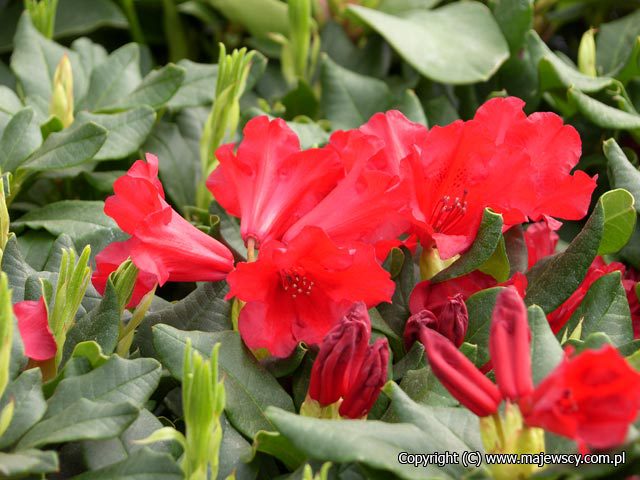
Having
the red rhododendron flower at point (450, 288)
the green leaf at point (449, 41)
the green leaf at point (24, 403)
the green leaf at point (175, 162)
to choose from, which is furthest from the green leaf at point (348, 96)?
the green leaf at point (24, 403)

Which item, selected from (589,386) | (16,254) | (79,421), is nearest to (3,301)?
(79,421)

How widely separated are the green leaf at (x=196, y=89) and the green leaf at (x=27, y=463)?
2.15 ft

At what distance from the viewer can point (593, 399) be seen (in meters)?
0.56

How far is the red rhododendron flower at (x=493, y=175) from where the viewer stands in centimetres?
83

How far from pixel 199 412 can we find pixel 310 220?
0.25 metres

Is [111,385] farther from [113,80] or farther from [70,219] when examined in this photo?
[113,80]

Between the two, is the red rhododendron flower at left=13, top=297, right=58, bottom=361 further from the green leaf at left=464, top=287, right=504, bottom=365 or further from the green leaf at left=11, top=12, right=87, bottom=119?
the green leaf at left=11, top=12, right=87, bottom=119

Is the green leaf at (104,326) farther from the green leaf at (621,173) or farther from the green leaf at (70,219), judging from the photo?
the green leaf at (621,173)

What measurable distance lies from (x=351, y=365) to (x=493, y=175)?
0.80ft

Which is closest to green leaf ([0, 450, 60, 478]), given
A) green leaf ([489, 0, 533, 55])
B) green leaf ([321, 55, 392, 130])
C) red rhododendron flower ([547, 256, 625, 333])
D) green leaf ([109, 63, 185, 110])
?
red rhododendron flower ([547, 256, 625, 333])

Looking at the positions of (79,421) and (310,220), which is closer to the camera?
(79,421)

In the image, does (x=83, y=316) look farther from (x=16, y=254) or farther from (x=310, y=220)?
(x=310, y=220)

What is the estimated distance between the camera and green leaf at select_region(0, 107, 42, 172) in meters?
0.99

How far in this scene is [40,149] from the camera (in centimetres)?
102
